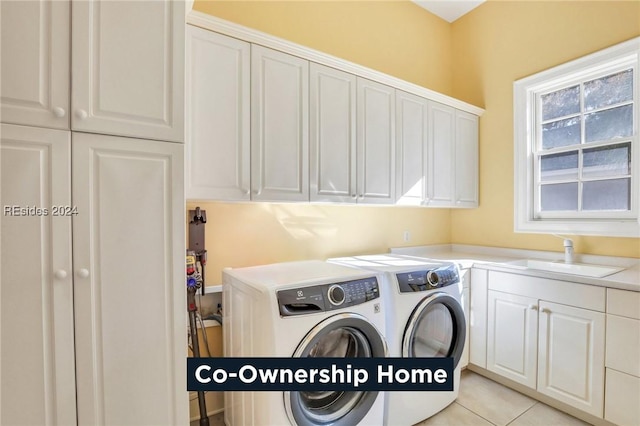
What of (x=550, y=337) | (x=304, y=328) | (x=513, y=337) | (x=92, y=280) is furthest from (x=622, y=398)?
(x=92, y=280)

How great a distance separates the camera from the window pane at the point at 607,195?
224cm

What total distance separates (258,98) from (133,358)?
4.51 feet

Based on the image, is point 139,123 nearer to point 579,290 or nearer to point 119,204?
point 119,204

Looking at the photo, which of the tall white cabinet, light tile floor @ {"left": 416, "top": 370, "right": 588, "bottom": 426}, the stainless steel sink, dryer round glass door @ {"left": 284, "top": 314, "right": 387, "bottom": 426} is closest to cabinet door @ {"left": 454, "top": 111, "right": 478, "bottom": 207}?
the stainless steel sink

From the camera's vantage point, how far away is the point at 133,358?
1.20 meters

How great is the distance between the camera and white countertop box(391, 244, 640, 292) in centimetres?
179

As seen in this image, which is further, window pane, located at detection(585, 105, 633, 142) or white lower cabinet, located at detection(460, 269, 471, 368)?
white lower cabinet, located at detection(460, 269, 471, 368)

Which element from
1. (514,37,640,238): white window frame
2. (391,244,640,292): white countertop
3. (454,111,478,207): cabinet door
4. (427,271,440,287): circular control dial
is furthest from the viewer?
(454,111,478,207): cabinet door

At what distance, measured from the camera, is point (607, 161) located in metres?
2.34

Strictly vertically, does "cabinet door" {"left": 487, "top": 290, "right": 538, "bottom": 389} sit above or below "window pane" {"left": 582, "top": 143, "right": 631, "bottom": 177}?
below

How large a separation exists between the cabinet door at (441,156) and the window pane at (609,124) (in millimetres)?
967

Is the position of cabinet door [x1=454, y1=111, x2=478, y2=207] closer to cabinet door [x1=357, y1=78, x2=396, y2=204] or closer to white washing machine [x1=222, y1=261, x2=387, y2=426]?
cabinet door [x1=357, y1=78, x2=396, y2=204]

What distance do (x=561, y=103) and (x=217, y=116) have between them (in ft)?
8.84

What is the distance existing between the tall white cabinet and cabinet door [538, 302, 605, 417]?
84.3 inches
